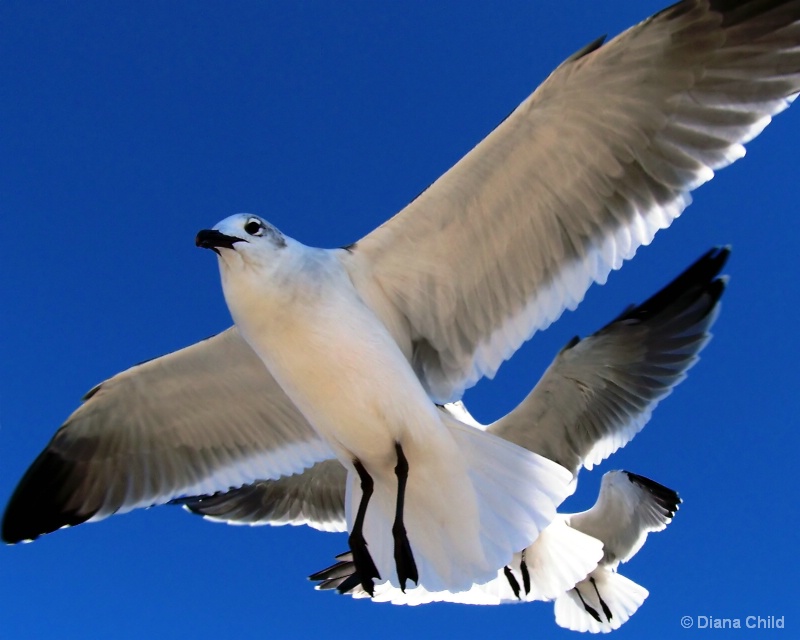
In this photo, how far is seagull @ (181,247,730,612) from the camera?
4801 mm

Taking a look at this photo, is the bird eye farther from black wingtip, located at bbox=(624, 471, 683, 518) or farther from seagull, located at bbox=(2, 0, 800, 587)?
black wingtip, located at bbox=(624, 471, 683, 518)

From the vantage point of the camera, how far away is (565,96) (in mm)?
2570

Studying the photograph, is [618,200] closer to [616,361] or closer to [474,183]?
[474,183]

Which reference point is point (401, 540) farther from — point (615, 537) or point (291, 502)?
point (615, 537)

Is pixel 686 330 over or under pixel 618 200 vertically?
over

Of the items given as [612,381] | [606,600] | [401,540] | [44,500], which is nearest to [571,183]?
[401,540]

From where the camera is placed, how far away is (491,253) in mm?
2996

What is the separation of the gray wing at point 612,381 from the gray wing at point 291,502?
50.5 inches

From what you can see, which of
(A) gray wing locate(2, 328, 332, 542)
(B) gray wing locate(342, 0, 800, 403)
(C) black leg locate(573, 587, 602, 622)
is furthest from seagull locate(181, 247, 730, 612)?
(B) gray wing locate(342, 0, 800, 403)

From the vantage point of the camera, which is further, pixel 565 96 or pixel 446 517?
pixel 446 517

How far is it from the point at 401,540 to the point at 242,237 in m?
1.20

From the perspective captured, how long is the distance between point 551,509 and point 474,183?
3.96ft

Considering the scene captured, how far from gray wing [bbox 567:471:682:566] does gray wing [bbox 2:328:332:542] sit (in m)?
2.98

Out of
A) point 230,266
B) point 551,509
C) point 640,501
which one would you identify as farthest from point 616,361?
point 230,266
